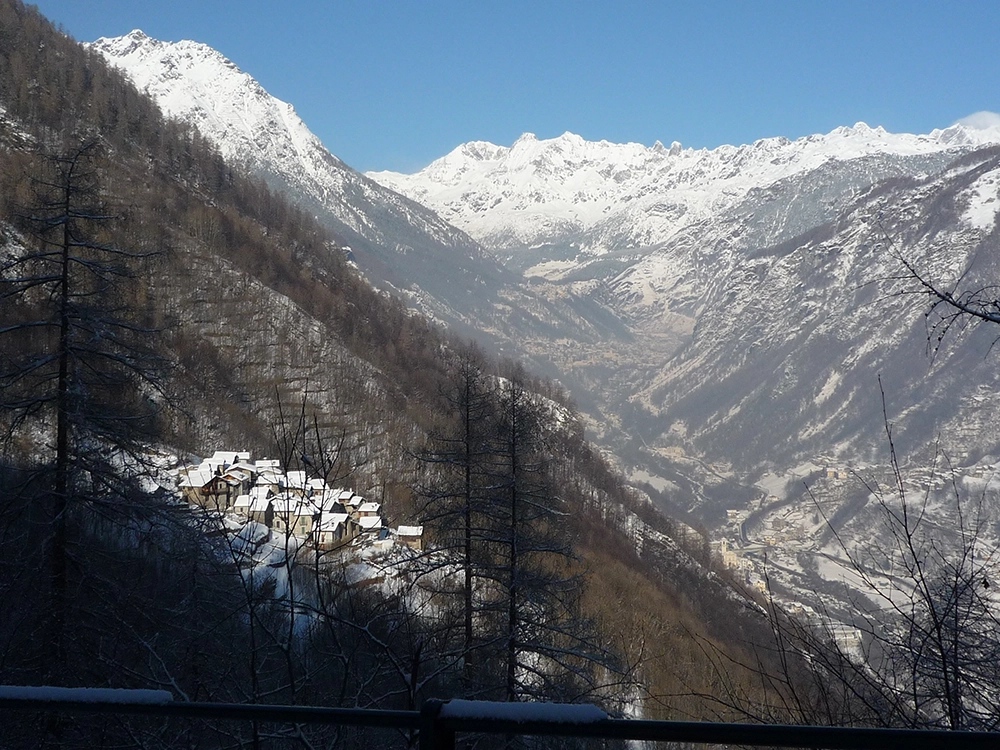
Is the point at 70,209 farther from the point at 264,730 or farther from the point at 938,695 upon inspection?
the point at 938,695

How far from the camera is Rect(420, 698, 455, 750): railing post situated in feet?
A: 6.79

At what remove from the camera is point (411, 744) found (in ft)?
12.2

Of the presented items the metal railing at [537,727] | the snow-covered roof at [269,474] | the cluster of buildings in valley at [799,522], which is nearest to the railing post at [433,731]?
the metal railing at [537,727]

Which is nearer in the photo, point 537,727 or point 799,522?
point 537,727

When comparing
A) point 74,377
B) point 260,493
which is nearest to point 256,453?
point 260,493

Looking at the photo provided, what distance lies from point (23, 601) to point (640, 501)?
80.6 meters

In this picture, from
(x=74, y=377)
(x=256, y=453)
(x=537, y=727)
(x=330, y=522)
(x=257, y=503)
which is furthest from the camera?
(x=256, y=453)

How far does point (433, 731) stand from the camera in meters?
2.09

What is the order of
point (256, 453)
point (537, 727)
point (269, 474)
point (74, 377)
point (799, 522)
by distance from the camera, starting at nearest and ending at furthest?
point (537, 727) < point (269, 474) < point (74, 377) < point (256, 453) < point (799, 522)

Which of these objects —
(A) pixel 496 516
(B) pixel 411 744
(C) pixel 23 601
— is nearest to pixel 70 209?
(C) pixel 23 601

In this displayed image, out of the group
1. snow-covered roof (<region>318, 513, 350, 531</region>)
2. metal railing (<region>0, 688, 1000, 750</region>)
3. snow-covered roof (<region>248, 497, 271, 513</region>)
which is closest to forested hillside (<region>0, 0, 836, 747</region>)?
snow-covered roof (<region>318, 513, 350, 531</region>)

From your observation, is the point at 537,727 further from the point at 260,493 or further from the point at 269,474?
the point at 260,493

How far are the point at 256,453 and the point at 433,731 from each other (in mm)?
48791

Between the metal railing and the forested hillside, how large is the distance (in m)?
1.43
